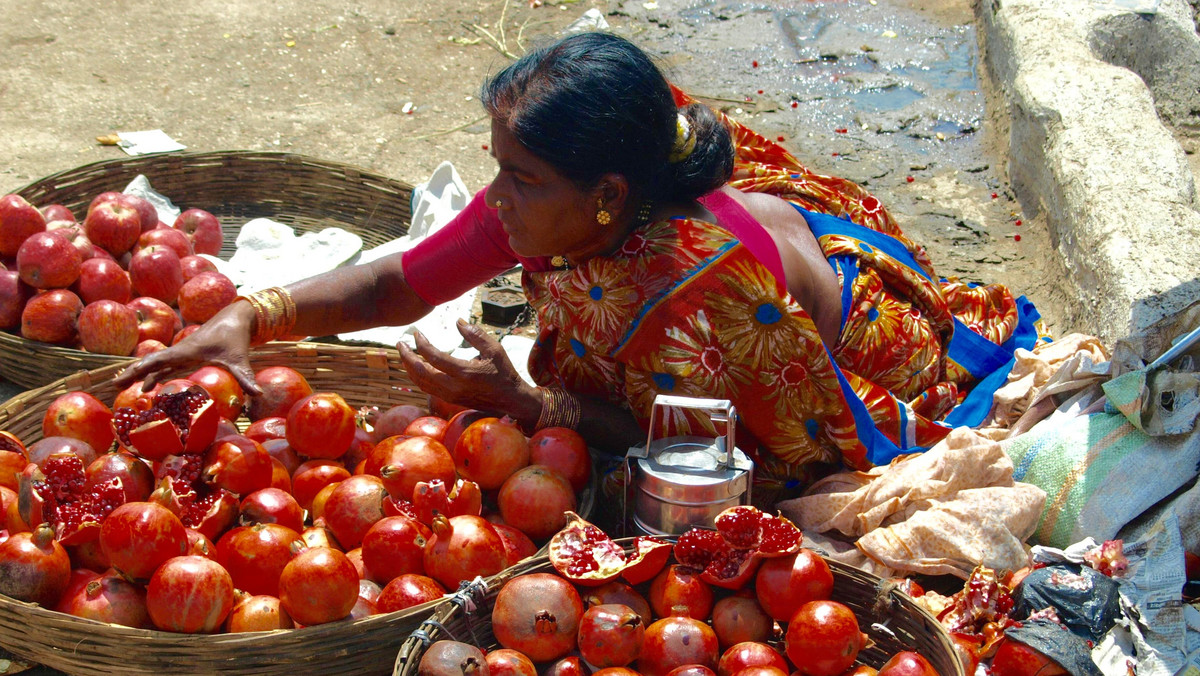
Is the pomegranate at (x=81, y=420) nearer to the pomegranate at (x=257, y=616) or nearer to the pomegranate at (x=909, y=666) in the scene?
the pomegranate at (x=257, y=616)

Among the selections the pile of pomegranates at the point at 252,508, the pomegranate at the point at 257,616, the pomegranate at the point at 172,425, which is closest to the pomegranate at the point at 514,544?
the pile of pomegranates at the point at 252,508

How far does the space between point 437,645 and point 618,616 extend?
13.4 inches

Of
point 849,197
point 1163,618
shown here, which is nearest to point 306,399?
point 849,197

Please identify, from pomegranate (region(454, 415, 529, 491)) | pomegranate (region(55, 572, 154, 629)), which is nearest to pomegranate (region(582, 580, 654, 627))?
pomegranate (region(454, 415, 529, 491))

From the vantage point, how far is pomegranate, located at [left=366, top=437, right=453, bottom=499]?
2.41m

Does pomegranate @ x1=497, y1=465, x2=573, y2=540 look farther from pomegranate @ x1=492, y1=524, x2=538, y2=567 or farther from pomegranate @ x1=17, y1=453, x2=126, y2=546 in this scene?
pomegranate @ x1=17, y1=453, x2=126, y2=546

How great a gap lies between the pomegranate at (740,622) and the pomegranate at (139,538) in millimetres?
1153

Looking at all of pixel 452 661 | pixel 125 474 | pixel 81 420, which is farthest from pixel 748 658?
pixel 81 420

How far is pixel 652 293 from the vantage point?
2438 millimetres

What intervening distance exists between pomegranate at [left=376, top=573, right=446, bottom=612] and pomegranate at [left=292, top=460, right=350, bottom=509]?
519 millimetres

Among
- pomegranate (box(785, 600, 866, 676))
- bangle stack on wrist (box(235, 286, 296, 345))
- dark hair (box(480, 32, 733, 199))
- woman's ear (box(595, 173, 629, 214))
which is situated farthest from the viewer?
bangle stack on wrist (box(235, 286, 296, 345))

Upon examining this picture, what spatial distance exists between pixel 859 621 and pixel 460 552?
0.86m

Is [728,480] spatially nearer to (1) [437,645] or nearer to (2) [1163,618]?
(1) [437,645]

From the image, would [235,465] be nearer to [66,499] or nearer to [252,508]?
[252,508]
